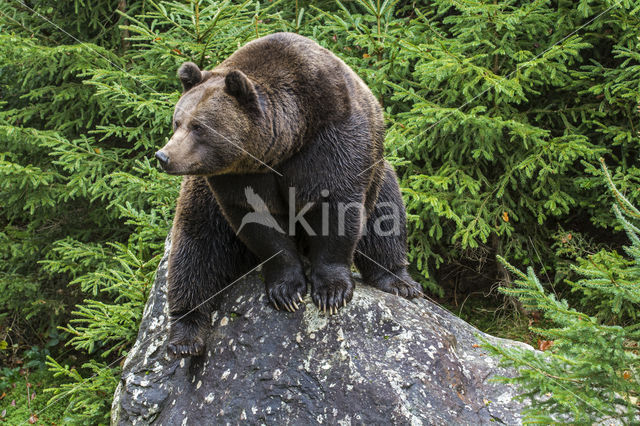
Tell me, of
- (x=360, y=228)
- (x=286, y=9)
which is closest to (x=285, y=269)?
(x=360, y=228)

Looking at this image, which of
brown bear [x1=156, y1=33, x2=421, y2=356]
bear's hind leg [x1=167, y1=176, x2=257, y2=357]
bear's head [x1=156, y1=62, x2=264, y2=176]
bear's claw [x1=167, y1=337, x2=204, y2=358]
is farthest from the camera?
bear's hind leg [x1=167, y1=176, x2=257, y2=357]

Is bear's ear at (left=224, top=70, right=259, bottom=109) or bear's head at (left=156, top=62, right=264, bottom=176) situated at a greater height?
bear's ear at (left=224, top=70, right=259, bottom=109)

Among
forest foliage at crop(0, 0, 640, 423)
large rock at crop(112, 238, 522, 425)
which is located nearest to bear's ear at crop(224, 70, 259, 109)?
large rock at crop(112, 238, 522, 425)

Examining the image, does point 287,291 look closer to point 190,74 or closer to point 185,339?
point 185,339

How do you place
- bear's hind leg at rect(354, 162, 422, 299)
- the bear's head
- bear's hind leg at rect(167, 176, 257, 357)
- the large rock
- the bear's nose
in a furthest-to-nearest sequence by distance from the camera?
bear's hind leg at rect(354, 162, 422, 299)
bear's hind leg at rect(167, 176, 257, 357)
the large rock
the bear's head
the bear's nose

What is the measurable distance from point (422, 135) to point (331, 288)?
2.75m

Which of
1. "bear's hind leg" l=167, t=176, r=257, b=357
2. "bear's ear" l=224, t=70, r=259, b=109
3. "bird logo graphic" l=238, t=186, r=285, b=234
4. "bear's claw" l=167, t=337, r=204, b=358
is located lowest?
"bear's claw" l=167, t=337, r=204, b=358

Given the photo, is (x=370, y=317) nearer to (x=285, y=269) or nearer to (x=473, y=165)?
(x=285, y=269)

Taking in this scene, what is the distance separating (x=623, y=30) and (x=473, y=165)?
6.39 feet

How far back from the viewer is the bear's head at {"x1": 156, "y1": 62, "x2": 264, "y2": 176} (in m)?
3.32

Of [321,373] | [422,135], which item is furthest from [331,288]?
[422,135]

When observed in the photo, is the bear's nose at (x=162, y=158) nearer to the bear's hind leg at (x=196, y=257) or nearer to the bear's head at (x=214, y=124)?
the bear's head at (x=214, y=124)

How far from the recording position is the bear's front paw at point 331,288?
12.9 ft

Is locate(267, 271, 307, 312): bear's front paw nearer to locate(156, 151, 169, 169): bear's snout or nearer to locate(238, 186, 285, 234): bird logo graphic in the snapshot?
locate(238, 186, 285, 234): bird logo graphic
